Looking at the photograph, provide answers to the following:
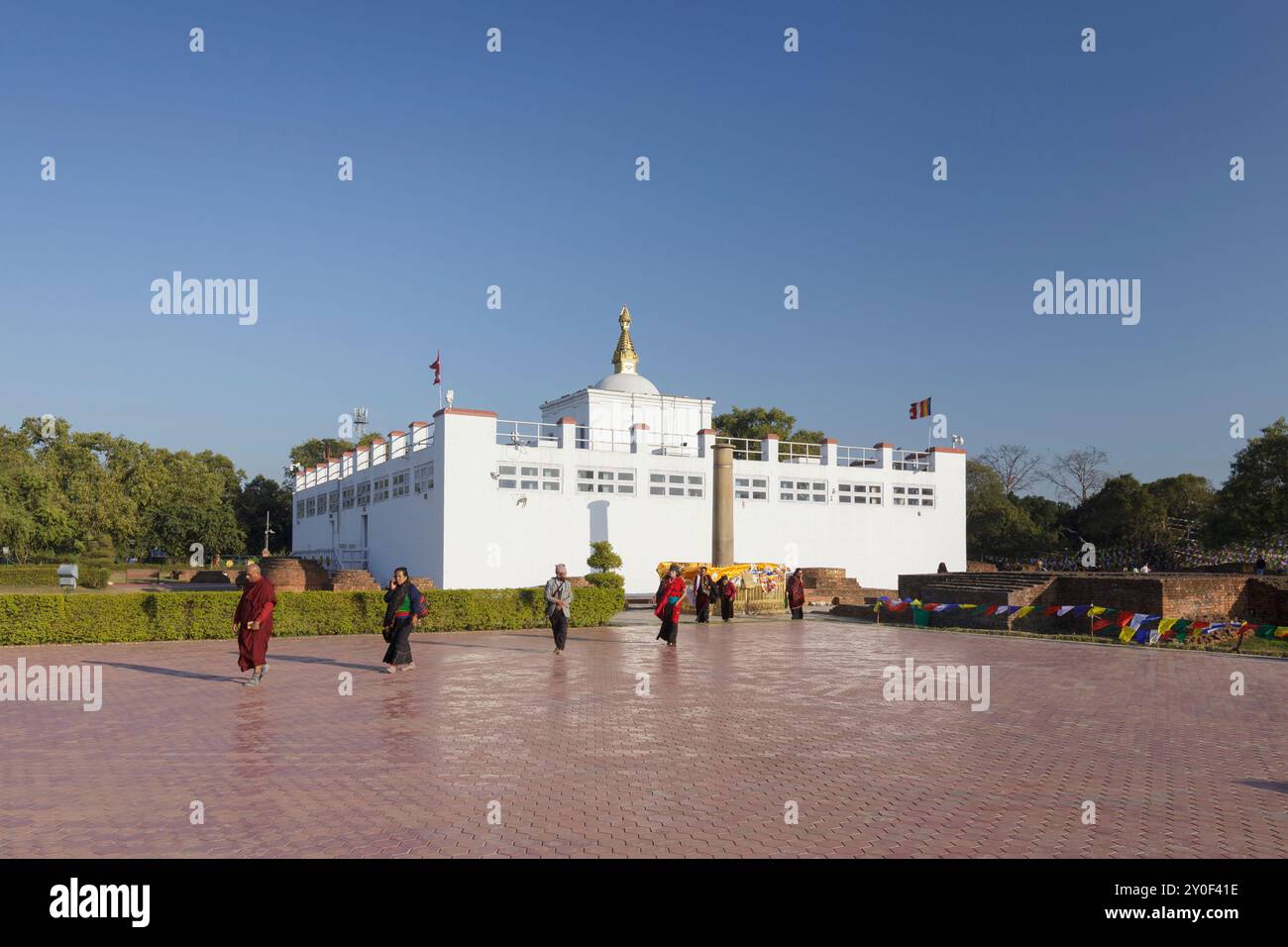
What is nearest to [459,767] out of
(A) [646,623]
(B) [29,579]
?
(A) [646,623]

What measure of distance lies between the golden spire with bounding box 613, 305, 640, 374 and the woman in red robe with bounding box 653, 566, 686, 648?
32.6 m

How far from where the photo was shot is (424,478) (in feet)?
116

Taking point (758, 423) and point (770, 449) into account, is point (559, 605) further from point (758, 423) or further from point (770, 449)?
point (758, 423)

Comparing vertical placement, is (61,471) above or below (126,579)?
above

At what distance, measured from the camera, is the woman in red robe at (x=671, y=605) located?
722 inches

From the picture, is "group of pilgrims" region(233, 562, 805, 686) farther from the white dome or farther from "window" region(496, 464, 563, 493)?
the white dome

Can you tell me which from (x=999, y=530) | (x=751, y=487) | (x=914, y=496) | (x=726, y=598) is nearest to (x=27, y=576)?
(x=751, y=487)

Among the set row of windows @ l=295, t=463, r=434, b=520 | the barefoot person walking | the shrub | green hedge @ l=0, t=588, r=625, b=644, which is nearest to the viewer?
the barefoot person walking

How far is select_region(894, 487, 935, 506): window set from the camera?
142 feet

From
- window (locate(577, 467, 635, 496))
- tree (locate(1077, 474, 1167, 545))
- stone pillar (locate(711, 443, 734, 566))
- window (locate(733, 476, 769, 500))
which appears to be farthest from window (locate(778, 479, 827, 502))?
tree (locate(1077, 474, 1167, 545))

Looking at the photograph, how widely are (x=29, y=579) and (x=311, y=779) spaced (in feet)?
153

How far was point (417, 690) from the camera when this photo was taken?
41.1 ft
